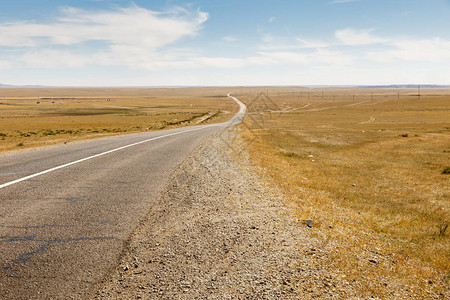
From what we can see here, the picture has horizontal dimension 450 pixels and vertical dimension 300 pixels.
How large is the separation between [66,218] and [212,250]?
9.90 ft

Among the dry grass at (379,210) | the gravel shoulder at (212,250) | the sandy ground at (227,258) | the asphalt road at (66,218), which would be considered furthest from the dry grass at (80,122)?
the dry grass at (379,210)

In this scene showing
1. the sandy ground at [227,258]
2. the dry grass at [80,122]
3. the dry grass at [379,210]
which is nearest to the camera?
the sandy ground at [227,258]

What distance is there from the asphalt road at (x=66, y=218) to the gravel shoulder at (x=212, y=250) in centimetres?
35

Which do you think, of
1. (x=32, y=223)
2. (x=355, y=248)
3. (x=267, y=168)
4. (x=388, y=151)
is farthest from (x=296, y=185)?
(x=388, y=151)

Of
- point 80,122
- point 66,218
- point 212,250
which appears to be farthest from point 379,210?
point 80,122

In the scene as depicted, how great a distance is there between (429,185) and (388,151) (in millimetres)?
9292

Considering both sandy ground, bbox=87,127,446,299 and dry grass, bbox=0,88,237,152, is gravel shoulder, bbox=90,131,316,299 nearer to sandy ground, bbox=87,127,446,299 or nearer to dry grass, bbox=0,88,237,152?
sandy ground, bbox=87,127,446,299

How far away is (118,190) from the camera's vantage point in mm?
8148

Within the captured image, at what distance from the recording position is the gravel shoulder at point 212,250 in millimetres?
3973

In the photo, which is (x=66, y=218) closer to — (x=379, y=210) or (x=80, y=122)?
(x=379, y=210)

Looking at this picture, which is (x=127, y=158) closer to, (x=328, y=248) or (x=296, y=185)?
(x=296, y=185)

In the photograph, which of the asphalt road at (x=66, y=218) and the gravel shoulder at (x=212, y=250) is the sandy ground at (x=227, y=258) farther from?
the asphalt road at (x=66, y=218)

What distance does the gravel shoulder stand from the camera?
13.0 ft

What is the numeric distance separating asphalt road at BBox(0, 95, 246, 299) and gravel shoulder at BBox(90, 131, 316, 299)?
35 centimetres
